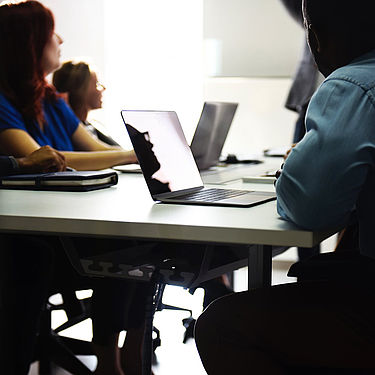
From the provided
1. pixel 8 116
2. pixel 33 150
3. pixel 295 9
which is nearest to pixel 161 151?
pixel 33 150

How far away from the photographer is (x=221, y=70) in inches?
184

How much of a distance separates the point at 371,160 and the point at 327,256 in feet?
1.32

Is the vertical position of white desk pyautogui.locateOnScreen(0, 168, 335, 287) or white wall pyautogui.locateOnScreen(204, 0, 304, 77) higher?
white desk pyautogui.locateOnScreen(0, 168, 335, 287)

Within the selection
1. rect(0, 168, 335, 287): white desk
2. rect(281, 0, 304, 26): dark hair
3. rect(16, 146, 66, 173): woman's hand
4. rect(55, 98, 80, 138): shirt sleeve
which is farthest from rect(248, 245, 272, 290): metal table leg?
rect(281, 0, 304, 26): dark hair

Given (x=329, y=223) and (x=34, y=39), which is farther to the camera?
(x=34, y=39)

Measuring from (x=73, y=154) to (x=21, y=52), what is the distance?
1.33 feet

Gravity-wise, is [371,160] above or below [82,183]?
above

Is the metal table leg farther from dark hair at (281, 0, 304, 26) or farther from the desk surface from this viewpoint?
dark hair at (281, 0, 304, 26)

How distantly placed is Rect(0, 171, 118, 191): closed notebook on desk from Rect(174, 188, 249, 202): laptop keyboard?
27cm

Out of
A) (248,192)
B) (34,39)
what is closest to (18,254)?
(248,192)

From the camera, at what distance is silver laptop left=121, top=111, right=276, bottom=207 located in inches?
58.3

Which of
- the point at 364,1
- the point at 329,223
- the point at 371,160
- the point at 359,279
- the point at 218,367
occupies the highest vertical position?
the point at 364,1

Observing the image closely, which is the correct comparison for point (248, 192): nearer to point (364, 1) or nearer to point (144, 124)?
point (144, 124)

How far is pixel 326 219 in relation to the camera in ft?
3.70
